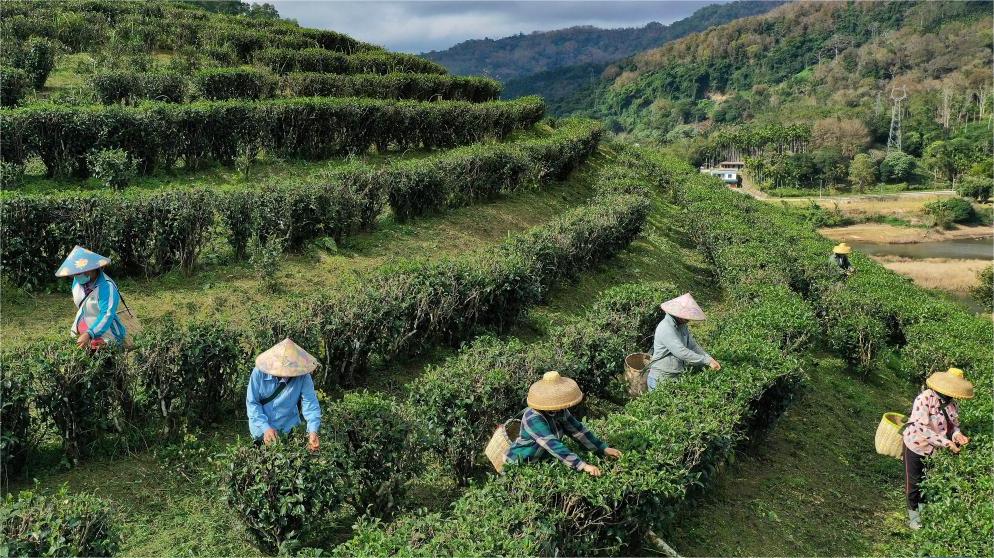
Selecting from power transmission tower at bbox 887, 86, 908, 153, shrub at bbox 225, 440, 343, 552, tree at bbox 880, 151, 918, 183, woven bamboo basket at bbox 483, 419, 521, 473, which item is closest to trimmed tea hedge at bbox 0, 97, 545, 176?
shrub at bbox 225, 440, 343, 552

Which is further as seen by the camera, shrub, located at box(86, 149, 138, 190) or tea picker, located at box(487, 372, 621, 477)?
shrub, located at box(86, 149, 138, 190)

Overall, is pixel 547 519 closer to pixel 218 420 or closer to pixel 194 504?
pixel 194 504

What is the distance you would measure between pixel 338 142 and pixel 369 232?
5107 millimetres

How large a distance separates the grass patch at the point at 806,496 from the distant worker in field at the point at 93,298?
5.76 metres

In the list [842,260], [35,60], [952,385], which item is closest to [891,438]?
[952,385]

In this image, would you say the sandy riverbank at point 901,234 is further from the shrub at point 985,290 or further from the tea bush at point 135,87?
the tea bush at point 135,87

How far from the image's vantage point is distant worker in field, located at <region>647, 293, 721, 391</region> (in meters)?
6.83

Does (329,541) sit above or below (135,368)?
below

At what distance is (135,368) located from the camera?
5797mm

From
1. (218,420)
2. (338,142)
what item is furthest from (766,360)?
(338,142)

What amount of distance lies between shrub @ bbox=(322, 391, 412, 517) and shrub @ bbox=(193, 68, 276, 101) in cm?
1451

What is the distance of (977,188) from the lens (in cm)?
6981

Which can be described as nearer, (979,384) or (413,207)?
(979,384)

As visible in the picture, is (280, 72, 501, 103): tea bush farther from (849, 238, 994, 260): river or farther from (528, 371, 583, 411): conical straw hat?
(849, 238, 994, 260): river
